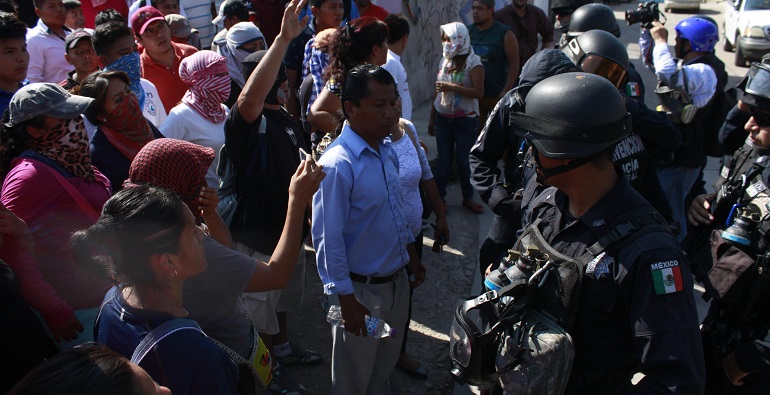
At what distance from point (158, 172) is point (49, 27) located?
12.2 feet

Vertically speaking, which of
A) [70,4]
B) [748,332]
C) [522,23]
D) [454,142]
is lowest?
[454,142]

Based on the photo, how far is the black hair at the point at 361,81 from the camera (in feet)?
10.2

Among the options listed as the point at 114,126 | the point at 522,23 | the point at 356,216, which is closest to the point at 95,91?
the point at 114,126

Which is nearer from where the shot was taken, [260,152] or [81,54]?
[260,152]

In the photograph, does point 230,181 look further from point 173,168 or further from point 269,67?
point 173,168

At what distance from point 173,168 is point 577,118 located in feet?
4.96

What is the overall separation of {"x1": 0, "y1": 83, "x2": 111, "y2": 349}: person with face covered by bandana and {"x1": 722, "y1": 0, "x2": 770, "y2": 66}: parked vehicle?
14.2 metres

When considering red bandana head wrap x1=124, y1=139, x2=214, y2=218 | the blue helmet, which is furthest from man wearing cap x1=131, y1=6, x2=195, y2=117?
the blue helmet

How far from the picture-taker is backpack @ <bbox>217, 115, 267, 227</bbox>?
3443 millimetres

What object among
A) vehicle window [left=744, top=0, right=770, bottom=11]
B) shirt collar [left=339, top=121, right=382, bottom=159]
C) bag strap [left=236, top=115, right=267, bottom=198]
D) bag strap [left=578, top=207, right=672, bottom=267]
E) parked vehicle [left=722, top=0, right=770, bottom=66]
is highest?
bag strap [left=578, top=207, right=672, bottom=267]

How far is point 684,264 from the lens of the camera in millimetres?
1928

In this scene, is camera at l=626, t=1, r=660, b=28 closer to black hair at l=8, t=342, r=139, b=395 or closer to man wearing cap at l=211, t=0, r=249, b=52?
man wearing cap at l=211, t=0, r=249, b=52

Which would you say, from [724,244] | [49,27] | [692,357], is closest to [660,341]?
[692,357]

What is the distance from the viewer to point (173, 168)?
97.0 inches
